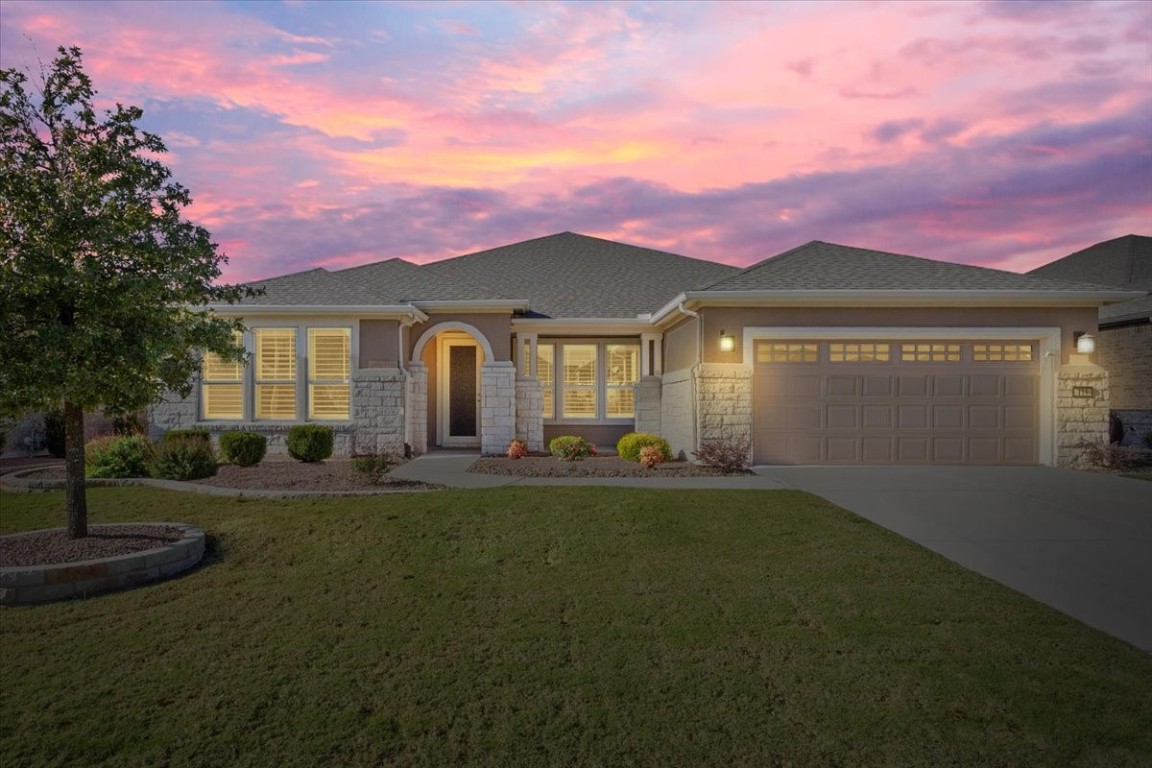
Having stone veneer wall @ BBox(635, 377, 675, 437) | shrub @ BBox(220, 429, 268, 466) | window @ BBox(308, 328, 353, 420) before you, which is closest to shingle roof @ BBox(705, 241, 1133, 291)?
stone veneer wall @ BBox(635, 377, 675, 437)

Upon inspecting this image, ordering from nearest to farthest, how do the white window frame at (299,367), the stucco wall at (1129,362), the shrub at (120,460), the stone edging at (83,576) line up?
the stone edging at (83,576) < the shrub at (120,460) < the white window frame at (299,367) < the stucco wall at (1129,362)

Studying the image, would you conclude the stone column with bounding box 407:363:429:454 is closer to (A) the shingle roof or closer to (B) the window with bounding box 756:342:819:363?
(A) the shingle roof

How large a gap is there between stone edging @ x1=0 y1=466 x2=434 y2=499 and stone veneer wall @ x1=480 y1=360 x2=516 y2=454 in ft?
20.6

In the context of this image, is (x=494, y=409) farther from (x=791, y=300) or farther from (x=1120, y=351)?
(x=1120, y=351)

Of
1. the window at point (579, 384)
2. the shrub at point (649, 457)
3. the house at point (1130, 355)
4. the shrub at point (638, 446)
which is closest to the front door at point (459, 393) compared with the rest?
the window at point (579, 384)

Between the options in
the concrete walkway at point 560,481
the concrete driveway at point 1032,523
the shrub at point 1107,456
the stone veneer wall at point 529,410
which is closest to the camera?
the concrete driveway at point 1032,523

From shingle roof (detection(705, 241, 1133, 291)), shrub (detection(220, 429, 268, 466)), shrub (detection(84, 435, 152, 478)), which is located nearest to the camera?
shrub (detection(84, 435, 152, 478))

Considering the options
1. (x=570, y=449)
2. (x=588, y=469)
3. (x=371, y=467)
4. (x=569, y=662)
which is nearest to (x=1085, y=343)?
(x=588, y=469)

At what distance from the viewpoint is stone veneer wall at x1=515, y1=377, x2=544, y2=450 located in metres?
18.7

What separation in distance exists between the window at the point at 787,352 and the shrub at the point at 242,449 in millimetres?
9594

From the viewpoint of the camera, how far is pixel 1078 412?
15.2 m

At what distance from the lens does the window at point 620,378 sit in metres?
19.9

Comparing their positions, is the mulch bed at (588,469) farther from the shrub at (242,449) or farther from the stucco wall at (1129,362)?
the stucco wall at (1129,362)

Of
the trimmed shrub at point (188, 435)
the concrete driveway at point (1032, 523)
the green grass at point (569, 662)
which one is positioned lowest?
the green grass at point (569, 662)
